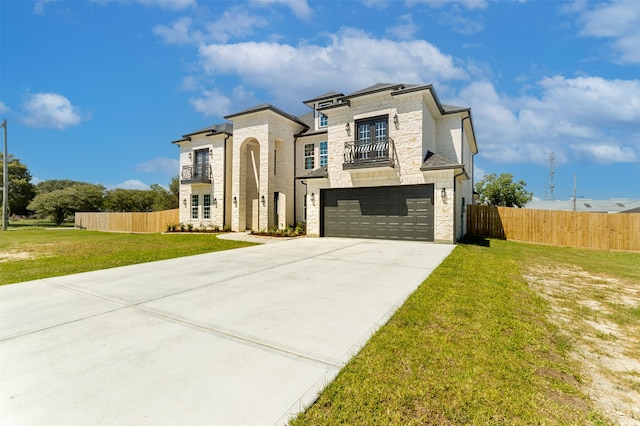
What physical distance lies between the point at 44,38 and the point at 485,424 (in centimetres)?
1723

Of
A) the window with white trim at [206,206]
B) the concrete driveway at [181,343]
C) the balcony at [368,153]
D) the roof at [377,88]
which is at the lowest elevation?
the concrete driveway at [181,343]

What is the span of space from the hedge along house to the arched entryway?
10 centimetres

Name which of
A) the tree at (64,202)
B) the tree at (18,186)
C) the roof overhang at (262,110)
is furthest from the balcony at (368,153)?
the tree at (18,186)

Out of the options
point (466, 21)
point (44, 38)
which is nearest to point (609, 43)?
point (466, 21)

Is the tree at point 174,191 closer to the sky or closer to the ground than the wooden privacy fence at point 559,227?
closer to the sky

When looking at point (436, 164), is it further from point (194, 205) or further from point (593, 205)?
point (593, 205)

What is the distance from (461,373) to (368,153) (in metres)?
11.6

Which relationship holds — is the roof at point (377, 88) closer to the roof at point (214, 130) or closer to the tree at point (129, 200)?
the roof at point (214, 130)

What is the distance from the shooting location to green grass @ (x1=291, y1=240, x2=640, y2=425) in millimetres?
1892

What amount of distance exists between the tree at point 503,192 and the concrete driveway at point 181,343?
3585 cm

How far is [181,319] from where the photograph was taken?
11.8ft

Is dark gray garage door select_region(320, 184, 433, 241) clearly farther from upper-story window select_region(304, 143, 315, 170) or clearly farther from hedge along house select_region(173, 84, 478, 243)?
upper-story window select_region(304, 143, 315, 170)

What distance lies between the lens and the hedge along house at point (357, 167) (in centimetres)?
1198

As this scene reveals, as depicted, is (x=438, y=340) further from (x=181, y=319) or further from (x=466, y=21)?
(x=466, y=21)
